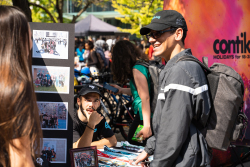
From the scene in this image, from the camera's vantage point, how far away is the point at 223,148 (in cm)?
192

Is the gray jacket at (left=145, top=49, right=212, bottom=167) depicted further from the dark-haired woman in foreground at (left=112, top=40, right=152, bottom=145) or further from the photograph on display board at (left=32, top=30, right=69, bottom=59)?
the dark-haired woman in foreground at (left=112, top=40, right=152, bottom=145)

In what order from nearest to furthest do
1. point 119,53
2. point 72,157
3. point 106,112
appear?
point 72,157 < point 119,53 < point 106,112

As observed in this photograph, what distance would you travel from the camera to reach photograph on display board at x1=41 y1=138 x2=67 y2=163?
2.51 m

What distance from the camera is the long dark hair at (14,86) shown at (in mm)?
1288

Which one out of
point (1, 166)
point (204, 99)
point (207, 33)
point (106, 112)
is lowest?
point (106, 112)

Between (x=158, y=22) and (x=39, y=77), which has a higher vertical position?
(x=158, y=22)

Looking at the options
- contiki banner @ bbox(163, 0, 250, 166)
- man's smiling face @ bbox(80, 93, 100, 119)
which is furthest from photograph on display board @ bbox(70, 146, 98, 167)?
contiki banner @ bbox(163, 0, 250, 166)

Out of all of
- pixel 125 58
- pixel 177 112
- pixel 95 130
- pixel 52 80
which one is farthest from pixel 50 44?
pixel 95 130

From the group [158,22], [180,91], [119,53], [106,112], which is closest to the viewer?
[180,91]

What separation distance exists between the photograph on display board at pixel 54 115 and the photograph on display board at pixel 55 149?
116mm

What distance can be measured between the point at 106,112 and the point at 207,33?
3208 millimetres

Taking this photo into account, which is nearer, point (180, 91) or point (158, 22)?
point (180, 91)

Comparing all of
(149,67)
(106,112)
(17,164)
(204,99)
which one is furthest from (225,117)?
(106,112)

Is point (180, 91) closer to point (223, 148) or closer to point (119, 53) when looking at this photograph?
point (223, 148)
